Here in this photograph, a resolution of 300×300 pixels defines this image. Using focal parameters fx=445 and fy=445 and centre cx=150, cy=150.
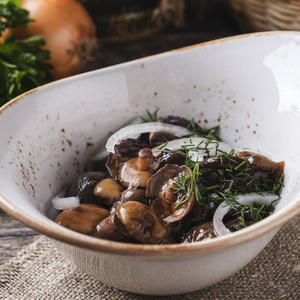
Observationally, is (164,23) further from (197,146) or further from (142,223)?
(142,223)

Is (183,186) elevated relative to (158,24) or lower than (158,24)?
lower

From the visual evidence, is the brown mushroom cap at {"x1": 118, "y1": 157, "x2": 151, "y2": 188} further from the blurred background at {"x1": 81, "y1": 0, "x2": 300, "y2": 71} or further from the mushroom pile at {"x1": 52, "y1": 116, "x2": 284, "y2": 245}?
the blurred background at {"x1": 81, "y1": 0, "x2": 300, "y2": 71}

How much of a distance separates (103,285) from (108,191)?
1.10 feet

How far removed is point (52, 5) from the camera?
2.81 m

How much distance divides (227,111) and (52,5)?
146 cm

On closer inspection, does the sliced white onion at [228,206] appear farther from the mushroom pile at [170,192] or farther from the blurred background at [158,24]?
the blurred background at [158,24]

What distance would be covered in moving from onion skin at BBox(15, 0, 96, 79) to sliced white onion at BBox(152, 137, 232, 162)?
1.34m

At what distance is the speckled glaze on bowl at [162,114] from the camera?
52.8 inches

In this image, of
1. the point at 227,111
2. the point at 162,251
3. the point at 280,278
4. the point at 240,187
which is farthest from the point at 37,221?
the point at 227,111

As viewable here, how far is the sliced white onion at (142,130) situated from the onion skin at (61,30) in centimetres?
114

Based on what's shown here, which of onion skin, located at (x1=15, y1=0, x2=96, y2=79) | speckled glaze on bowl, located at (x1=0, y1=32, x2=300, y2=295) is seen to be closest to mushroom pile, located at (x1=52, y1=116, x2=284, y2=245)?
speckled glaze on bowl, located at (x1=0, y1=32, x2=300, y2=295)

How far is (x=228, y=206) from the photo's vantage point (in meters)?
1.50

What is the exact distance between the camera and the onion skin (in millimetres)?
2738

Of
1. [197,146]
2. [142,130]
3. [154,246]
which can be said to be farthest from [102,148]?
[154,246]
